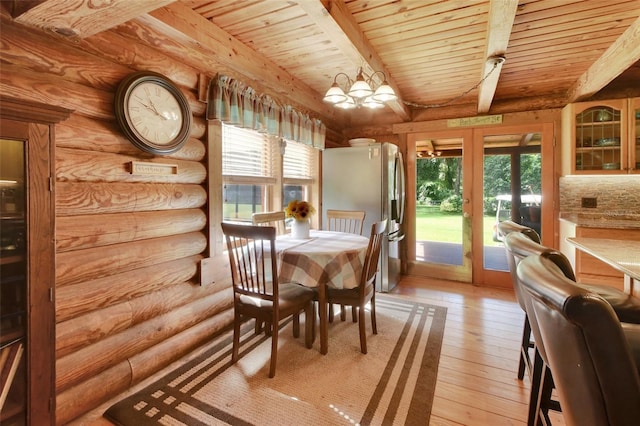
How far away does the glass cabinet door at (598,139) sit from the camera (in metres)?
3.14

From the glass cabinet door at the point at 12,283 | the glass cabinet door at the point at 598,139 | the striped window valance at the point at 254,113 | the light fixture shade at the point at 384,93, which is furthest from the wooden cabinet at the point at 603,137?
the glass cabinet door at the point at 12,283

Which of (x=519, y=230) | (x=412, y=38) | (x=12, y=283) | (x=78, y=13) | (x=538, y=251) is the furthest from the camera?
(x=412, y=38)

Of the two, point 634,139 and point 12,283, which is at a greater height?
point 634,139

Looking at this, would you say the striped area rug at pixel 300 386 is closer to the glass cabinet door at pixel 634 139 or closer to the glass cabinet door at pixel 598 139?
the glass cabinet door at pixel 598 139

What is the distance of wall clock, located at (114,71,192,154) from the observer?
72.4 inches

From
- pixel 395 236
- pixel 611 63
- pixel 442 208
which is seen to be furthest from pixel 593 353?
pixel 442 208

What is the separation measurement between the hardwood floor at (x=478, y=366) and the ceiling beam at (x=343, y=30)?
2.34 meters

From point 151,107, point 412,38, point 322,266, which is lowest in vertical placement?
point 322,266

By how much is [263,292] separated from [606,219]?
3.57 m

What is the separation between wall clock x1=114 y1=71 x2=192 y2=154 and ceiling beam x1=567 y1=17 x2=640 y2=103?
10.6ft

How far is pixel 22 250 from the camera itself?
1.27 metres

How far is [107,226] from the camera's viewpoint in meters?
1.81

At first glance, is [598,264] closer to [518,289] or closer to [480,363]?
[480,363]

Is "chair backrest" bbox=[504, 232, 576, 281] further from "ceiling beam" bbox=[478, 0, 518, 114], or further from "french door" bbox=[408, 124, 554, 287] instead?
"french door" bbox=[408, 124, 554, 287]
